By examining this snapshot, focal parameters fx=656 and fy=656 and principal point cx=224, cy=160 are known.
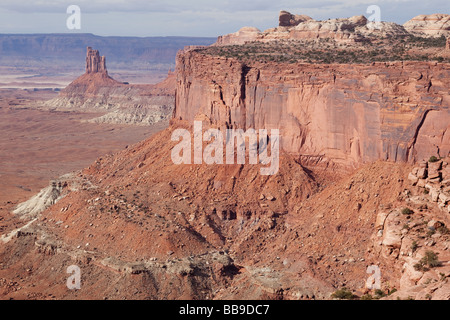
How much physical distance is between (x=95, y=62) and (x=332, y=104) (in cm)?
15271

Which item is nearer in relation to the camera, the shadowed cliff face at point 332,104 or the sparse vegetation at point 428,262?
Result: the sparse vegetation at point 428,262

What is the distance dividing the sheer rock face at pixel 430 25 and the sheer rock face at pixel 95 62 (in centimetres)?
13267

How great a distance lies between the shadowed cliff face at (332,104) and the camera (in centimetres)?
4603

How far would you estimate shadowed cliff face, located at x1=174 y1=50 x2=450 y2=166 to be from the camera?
46.0 m

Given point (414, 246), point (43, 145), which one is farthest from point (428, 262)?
point (43, 145)

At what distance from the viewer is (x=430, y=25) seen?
71.2m
